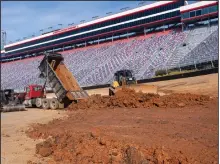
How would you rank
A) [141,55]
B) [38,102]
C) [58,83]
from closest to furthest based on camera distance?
[58,83]
[38,102]
[141,55]

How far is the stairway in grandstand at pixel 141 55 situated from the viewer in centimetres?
3625

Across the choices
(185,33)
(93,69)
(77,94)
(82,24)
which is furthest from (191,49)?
(82,24)

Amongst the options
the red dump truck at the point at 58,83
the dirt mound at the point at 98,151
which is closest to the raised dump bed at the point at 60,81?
the red dump truck at the point at 58,83

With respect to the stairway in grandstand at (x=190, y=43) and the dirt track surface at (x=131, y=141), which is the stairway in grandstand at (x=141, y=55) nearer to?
the stairway in grandstand at (x=190, y=43)

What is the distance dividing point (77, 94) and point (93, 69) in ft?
87.4

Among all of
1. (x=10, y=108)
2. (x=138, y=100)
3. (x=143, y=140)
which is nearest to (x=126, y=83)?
(x=138, y=100)

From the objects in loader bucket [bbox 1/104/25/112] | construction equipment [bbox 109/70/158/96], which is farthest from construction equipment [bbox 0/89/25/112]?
construction equipment [bbox 109/70/158/96]

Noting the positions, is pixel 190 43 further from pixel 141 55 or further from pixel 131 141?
pixel 131 141

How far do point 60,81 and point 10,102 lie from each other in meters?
4.69

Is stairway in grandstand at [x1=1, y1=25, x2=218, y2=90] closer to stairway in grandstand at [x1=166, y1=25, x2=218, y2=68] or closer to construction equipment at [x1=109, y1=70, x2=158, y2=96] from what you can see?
stairway in grandstand at [x1=166, y1=25, x2=218, y2=68]

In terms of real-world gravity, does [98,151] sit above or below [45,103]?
below

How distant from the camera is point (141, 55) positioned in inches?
1716

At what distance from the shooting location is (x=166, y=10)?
162 ft

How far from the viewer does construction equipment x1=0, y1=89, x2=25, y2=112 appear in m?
22.2
